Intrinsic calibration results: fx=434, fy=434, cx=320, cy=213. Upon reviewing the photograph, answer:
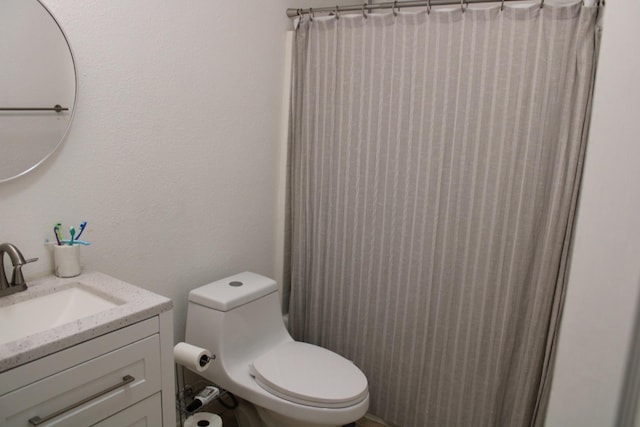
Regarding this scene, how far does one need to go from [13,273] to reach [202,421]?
82 cm

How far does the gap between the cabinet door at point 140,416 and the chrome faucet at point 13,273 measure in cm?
46

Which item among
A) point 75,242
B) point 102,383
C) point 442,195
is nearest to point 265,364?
point 102,383

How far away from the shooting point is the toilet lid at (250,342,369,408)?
156 cm

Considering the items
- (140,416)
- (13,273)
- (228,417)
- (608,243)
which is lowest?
(228,417)

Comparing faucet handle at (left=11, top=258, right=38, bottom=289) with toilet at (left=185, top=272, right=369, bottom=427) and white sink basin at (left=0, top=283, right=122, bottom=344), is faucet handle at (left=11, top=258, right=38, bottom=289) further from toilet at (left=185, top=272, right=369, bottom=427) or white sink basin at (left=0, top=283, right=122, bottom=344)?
toilet at (left=185, top=272, right=369, bottom=427)

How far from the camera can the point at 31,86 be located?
1293mm

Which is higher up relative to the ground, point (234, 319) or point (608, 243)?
point (608, 243)

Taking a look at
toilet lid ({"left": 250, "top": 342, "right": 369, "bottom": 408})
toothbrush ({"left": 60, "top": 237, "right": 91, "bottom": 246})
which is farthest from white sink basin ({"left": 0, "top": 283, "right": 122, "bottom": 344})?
toilet lid ({"left": 250, "top": 342, "right": 369, "bottom": 408})

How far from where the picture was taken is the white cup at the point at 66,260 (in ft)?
4.42

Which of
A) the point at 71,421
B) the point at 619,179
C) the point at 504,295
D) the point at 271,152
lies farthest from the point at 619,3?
the point at 71,421

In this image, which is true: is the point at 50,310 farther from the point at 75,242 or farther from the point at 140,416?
the point at 140,416

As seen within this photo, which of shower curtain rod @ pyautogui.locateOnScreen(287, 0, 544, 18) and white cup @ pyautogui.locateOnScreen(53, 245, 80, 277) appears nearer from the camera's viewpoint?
white cup @ pyautogui.locateOnScreen(53, 245, 80, 277)

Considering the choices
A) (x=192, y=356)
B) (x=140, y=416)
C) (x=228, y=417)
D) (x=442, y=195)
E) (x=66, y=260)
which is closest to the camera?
(x=140, y=416)

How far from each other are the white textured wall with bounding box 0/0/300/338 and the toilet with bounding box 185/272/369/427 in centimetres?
18
